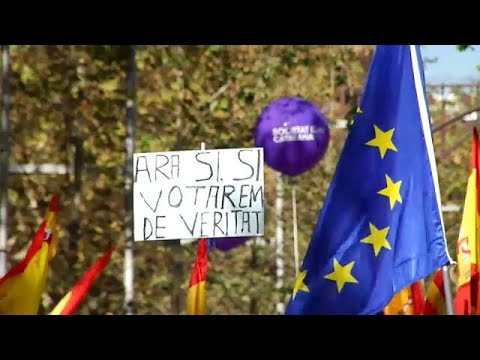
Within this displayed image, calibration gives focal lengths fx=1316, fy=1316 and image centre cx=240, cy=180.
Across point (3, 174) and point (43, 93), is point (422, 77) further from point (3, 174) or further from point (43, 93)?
point (43, 93)

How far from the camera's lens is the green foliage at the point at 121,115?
12555 mm

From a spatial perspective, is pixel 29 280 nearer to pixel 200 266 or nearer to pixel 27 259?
pixel 27 259

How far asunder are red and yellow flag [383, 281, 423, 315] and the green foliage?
5046 millimetres

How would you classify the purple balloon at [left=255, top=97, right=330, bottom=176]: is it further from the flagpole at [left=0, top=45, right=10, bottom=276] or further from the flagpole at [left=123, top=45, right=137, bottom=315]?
the flagpole at [left=0, top=45, right=10, bottom=276]

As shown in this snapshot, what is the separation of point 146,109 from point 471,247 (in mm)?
6978

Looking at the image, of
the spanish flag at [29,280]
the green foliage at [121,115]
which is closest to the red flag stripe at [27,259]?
the spanish flag at [29,280]

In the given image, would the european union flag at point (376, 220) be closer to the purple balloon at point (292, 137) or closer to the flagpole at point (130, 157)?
the purple balloon at point (292, 137)

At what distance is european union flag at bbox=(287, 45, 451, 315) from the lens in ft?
17.5

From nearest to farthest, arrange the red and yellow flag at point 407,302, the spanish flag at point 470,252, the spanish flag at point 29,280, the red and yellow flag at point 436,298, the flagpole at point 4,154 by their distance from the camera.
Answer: the spanish flag at point 29,280, the spanish flag at point 470,252, the red and yellow flag at point 436,298, the red and yellow flag at point 407,302, the flagpole at point 4,154

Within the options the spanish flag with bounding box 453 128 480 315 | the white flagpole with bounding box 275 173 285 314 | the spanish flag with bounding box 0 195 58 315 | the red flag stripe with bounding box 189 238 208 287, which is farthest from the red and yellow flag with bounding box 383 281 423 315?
the white flagpole with bounding box 275 173 285 314

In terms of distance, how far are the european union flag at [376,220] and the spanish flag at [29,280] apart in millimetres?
1334

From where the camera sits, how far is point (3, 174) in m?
11.2
